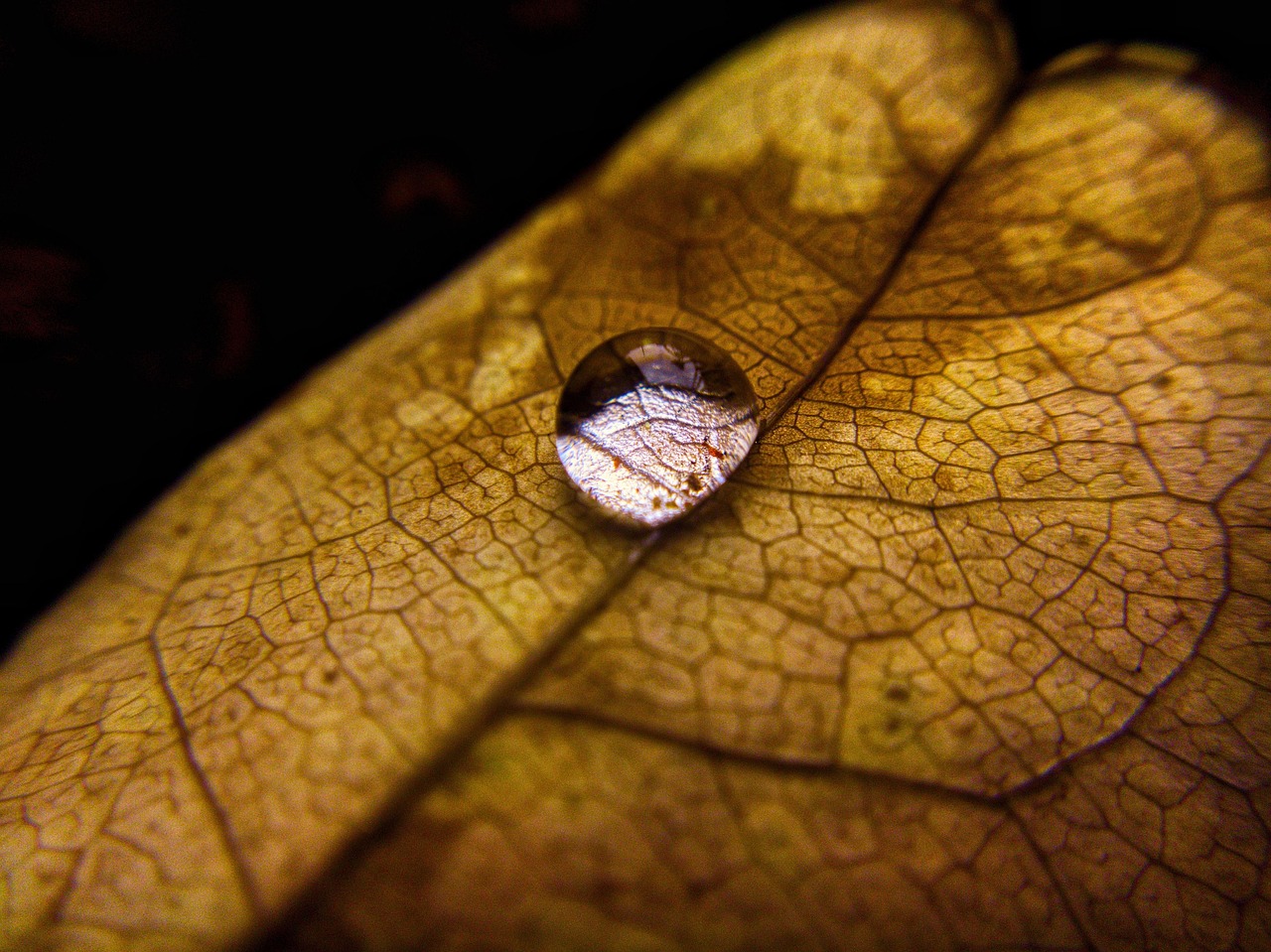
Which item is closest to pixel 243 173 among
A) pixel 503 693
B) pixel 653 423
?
pixel 653 423

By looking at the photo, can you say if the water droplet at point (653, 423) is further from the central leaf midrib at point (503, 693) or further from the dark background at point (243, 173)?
the dark background at point (243, 173)

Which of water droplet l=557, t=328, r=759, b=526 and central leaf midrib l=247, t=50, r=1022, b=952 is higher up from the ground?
water droplet l=557, t=328, r=759, b=526

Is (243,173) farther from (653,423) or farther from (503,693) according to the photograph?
(503,693)

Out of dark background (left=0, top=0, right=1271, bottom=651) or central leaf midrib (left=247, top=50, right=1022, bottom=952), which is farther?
dark background (left=0, top=0, right=1271, bottom=651)

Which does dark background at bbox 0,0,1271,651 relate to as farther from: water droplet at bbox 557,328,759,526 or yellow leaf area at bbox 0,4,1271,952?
water droplet at bbox 557,328,759,526

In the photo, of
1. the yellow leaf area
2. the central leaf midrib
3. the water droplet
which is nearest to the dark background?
the yellow leaf area

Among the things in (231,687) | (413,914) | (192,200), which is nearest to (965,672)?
(413,914)
